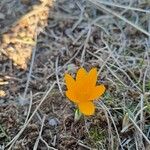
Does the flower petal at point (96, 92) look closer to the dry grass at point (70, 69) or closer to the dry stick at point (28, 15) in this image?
the dry grass at point (70, 69)

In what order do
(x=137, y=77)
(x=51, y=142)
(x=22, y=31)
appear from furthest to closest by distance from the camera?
(x=22, y=31) < (x=137, y=77) < (x=51, y=142)

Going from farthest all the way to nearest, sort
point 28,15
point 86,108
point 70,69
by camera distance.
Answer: point 28,15 → point 70,69 → point 86,108

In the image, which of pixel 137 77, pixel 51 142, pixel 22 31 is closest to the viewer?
pixel 51 142

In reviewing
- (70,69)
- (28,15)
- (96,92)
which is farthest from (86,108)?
(28,15)

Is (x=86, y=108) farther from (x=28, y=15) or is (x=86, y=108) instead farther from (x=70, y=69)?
(x=28, y=15)

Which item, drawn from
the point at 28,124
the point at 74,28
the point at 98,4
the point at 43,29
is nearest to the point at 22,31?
the point at 43,29

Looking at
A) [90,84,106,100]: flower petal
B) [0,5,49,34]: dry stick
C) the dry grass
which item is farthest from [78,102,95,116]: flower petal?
[0,5,49,34]: dry stick

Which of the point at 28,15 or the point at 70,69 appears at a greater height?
the point at 28,15

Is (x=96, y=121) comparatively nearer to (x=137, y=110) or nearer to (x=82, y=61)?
(x=137, y=110)
